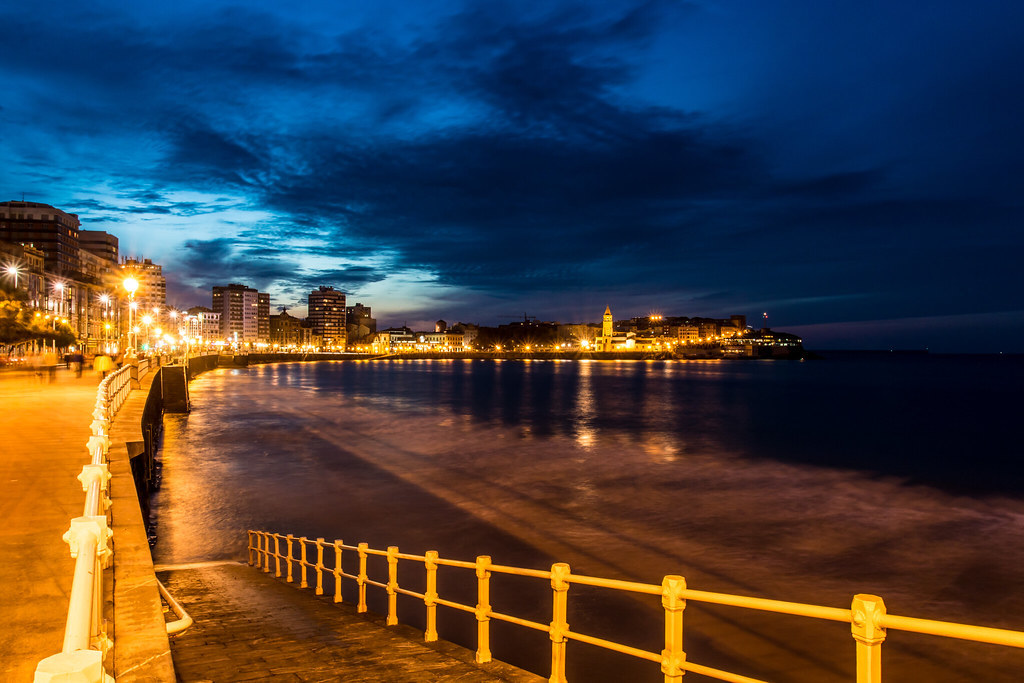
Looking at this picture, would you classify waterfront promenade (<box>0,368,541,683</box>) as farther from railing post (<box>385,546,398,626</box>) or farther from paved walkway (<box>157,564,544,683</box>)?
railing post (<box>385,546,398,626</box>)

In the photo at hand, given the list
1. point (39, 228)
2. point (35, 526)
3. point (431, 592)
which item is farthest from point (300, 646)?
point (39, 228)

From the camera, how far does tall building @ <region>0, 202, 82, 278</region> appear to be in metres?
141

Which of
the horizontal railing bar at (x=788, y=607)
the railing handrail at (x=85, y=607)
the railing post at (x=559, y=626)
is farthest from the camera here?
the railing post at (x=559, y=626)

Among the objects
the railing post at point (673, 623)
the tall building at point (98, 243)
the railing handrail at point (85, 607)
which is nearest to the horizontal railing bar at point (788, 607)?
the railing post at point (673, 623)

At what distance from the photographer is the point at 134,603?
6242 mm

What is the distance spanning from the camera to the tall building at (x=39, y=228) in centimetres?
14088

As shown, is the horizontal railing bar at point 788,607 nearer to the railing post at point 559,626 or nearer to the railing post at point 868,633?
the railing post at point 868,633

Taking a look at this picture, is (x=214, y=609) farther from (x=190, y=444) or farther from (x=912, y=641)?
(x=190, y=444)

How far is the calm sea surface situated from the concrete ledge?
8.53 m

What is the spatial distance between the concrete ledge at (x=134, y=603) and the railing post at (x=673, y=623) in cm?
369

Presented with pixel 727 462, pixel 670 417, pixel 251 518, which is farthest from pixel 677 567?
pixel 670 417

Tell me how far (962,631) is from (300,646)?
774 cm

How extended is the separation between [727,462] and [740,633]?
92.4 feet

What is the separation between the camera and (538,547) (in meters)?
22.2
